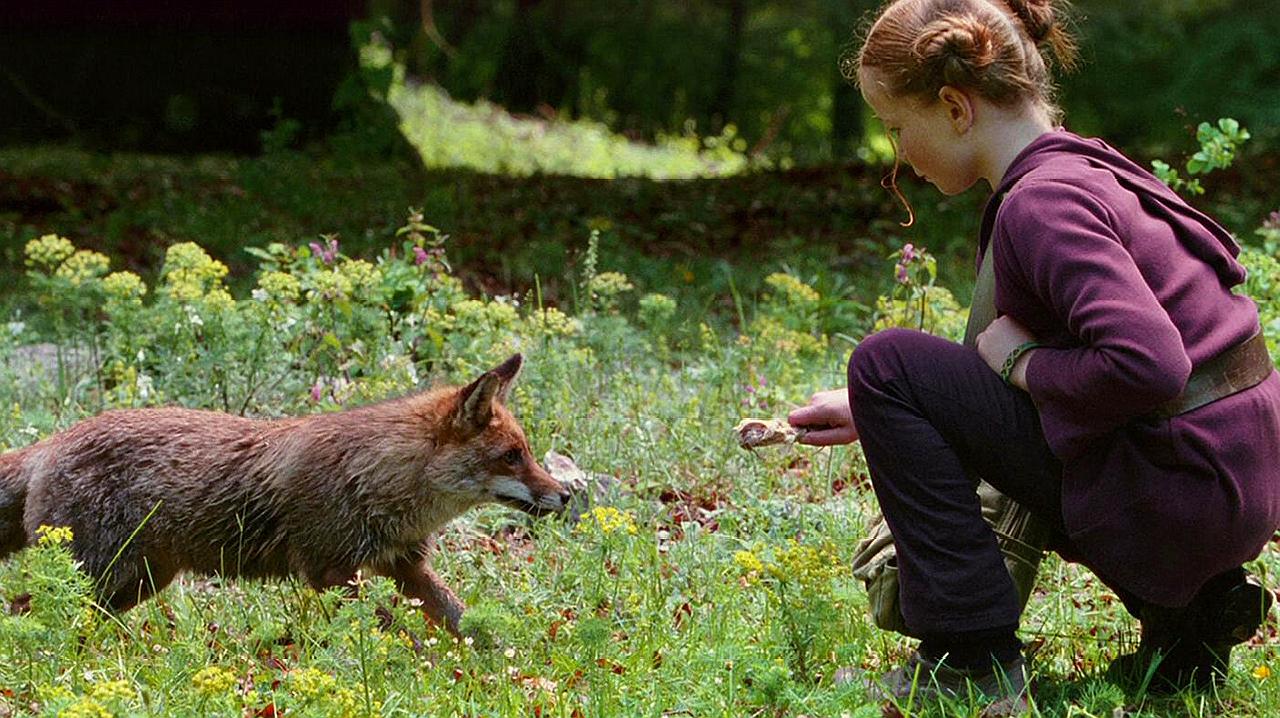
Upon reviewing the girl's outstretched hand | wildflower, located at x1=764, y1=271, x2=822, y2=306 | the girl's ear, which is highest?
the girl's ear

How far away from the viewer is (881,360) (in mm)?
3523

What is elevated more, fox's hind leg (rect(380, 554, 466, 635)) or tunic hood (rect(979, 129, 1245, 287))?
tunic hood (rect(979, 129, 1245, 287))

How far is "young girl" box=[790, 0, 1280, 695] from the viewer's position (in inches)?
125

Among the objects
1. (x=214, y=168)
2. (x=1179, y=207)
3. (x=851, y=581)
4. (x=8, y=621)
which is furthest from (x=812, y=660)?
(x=214, y=168)

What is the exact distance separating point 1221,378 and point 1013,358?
44 cm

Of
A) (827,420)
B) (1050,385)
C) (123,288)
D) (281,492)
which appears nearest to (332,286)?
(123,288)

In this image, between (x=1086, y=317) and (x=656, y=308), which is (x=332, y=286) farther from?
(x=1086, y=317)

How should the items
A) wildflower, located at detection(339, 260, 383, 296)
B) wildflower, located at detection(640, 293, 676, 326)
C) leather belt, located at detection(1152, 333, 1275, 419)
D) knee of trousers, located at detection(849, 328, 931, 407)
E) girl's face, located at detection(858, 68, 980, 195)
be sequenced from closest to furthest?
leather belt, located at detection(1152, 333, 1275, 419) < knee of trousers, located at detection(849, 328, 931, 407) < girl's face, located at detection(858, 68, 980, 195) < wildflower, located at detection(339, 260, 383, 296) < wildflower, located at detection(640, 293, 676, 326)

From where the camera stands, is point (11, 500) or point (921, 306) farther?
point (921, 306)

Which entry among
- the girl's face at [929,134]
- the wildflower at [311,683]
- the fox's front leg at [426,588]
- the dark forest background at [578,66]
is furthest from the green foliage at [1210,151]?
the dark forest background at [578,66]

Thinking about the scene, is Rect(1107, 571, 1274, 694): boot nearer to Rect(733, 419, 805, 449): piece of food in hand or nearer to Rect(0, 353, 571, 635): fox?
Rect(733, 419, 805, 449): piece of food in hand

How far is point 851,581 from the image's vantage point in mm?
4340

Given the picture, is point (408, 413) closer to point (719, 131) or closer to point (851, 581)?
point (851, 581)

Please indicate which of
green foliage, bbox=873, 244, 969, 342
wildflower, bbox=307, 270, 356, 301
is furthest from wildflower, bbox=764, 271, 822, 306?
wildflower, bbox=307, 270, 356, 301
